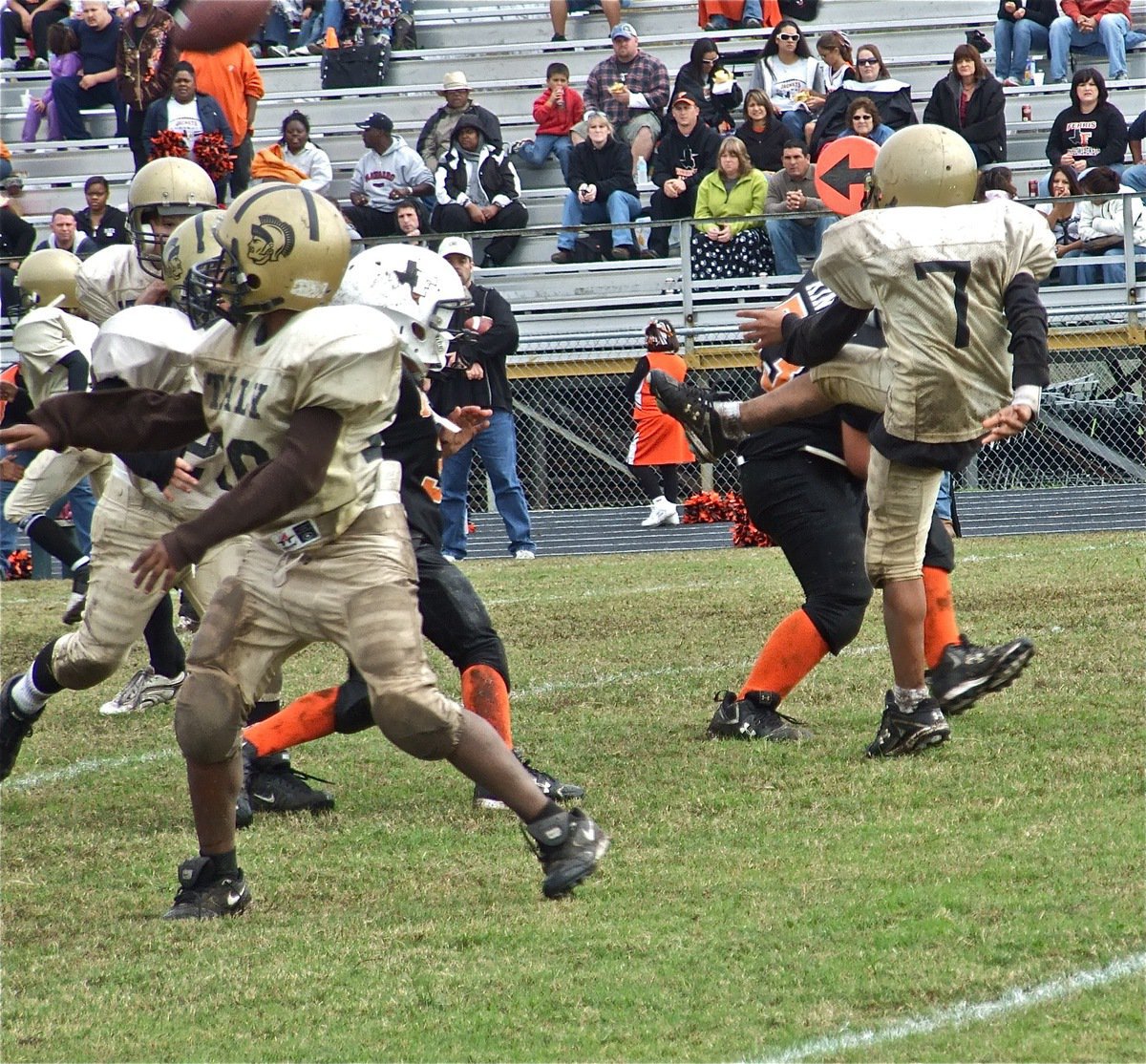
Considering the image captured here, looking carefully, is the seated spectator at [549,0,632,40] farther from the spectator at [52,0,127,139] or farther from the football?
the spectator at [52,0,127,139]

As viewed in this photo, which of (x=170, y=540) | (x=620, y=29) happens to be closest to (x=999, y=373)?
(x=170, y=540)

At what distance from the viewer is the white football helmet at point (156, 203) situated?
19.0 feet

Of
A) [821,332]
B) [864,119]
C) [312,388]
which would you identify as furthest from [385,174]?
[312,388]

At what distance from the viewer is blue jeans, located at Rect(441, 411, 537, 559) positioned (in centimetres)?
1181

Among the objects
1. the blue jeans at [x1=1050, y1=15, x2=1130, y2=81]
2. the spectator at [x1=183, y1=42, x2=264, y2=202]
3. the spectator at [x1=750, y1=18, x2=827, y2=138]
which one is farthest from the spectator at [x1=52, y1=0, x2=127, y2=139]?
the blue jeans at [x1=1050, y1=15, x2=1130, y2=81]

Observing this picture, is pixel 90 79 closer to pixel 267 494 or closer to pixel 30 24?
pixel 30 24

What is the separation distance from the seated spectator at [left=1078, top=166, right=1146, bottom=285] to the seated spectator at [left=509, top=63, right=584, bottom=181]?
4.84 m

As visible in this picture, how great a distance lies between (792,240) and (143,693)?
8.03 m

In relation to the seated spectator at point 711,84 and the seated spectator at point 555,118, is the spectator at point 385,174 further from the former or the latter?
the seated spectator at point 711,84

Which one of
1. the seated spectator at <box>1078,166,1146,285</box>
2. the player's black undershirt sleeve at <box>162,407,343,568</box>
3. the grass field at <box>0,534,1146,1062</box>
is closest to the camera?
the grass field at <box>0,534,1146,1062</box>

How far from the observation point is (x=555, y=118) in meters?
16.4

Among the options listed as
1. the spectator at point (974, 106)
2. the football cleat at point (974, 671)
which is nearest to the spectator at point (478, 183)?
the spectator at point (974, 106)

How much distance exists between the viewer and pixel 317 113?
1795 cm

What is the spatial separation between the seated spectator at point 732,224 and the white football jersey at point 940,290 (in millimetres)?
8701
